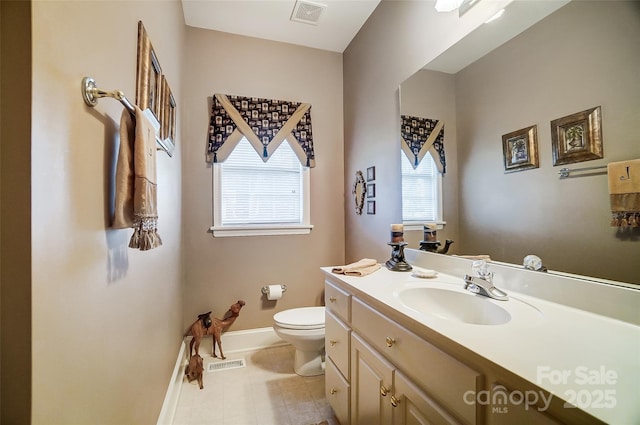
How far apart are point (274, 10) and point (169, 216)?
5.94ft

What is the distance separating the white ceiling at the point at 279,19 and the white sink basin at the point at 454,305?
2199mm

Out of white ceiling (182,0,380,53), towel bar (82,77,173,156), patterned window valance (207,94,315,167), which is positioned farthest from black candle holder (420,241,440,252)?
white ceiling (182,0,380,53)

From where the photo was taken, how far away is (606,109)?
890mm

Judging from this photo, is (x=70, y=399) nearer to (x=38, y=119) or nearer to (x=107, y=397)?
(x=107, y=397)

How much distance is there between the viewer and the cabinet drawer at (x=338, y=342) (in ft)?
4.46

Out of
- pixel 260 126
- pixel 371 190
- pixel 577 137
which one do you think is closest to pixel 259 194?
pixel 260 126

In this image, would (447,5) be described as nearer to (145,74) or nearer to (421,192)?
(421,192)

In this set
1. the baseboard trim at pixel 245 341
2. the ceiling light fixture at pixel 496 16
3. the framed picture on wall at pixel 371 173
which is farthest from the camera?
the baseboard trim at pixel 245 341

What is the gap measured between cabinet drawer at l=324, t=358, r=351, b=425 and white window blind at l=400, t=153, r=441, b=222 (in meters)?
1.03

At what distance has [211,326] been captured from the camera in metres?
2.24

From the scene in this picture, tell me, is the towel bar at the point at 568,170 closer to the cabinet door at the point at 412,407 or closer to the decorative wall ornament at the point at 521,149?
the decorative wall ornament at the point at 521,149

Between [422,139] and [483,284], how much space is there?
39.0 inches

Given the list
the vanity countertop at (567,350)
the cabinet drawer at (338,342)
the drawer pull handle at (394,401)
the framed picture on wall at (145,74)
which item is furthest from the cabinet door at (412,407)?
the framed picture on wall at (145,74)

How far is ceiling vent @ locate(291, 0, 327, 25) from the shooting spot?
6.98ft
